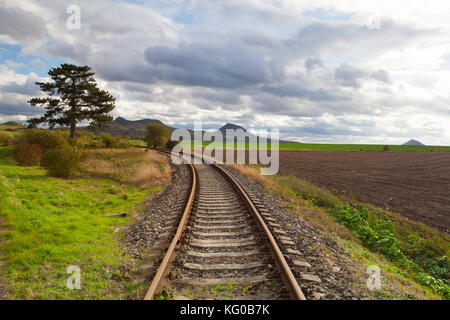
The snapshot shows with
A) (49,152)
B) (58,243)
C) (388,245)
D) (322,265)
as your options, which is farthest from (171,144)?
(322,265)

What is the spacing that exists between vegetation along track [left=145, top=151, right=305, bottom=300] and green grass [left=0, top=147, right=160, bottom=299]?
93cm

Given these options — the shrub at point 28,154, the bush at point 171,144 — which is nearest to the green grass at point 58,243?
the shrub at point 28,154

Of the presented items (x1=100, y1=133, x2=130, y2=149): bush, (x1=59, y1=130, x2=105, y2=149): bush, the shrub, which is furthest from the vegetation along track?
(x1=100, y1=133, x2=130, y2=149): bush

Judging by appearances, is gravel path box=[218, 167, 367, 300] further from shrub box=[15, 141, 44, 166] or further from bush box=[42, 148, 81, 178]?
shrub box=[15, 141, 44, 166]

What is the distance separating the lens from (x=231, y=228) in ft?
21.8

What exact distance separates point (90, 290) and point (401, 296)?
4.96m

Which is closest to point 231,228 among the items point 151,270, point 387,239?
point 151,270

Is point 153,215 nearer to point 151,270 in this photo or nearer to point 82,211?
point 82,211

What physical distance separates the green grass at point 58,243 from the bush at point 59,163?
4113 millimetres

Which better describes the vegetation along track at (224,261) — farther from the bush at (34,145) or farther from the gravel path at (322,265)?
the bush at (34,145)

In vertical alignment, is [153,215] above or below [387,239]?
above

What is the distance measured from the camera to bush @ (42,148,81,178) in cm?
1477

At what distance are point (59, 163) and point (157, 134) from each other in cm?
3003

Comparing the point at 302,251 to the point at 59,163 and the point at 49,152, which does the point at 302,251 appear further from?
the point at 49,152
